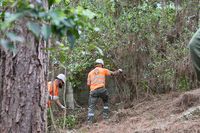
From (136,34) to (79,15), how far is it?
1181cm

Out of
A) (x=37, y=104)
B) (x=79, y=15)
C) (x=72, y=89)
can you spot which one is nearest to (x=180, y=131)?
(x=37, y=104)

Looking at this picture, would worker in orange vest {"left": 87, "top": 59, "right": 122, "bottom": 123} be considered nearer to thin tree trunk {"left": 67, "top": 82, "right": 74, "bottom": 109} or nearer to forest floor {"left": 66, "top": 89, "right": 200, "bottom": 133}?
forest floor {"left": 66, "top": 89, "right": 200, "bottom": 133}

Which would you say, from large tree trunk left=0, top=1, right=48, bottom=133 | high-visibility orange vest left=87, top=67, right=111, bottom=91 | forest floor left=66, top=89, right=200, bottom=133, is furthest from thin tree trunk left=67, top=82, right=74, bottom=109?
large tree trunk left=0, top=1, right=48, bottom=133

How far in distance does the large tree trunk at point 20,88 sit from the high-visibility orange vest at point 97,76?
28.1 feet

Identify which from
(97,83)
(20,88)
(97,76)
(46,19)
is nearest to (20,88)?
(20,88)

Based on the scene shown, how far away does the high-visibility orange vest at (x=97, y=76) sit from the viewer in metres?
12.7

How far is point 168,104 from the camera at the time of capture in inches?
473

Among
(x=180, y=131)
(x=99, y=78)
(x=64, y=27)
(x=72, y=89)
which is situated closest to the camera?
(x=64, y=27)

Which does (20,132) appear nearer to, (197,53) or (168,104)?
(197,53)

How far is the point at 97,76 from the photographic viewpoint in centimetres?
1278

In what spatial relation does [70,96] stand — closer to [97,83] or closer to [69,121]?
[69,121]

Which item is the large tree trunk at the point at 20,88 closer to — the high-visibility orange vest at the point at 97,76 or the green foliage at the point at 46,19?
the green foliage at the point at 46,19

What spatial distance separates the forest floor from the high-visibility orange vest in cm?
108

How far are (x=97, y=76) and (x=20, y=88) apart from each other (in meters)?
Answer: 8.74
